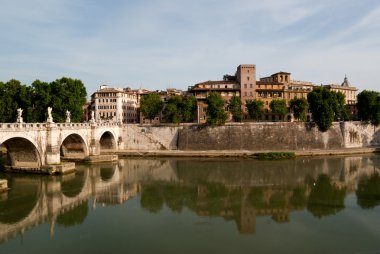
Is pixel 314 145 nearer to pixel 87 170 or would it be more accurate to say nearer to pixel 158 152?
pixel 158 152

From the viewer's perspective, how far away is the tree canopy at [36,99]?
1950 inches

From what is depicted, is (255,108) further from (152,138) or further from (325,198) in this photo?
(325,198)

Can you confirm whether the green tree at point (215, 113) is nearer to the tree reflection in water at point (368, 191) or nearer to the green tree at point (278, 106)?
the green tree at point (278, 106)

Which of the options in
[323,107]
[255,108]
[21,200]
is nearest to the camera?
[21,200]

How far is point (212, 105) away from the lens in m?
57.6

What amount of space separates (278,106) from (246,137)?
13.4 meters

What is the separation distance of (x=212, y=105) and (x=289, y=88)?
2755cm

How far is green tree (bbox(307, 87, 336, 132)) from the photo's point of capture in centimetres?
5747

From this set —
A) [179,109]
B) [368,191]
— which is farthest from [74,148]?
[368,191]

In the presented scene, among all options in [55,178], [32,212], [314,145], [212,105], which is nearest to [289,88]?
[314,145]

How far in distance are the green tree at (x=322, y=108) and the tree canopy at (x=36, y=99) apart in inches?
1658

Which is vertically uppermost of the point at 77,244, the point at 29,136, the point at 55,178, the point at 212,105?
the point at 212,105

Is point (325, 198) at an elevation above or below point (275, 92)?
below

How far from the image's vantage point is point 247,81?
234 ft
